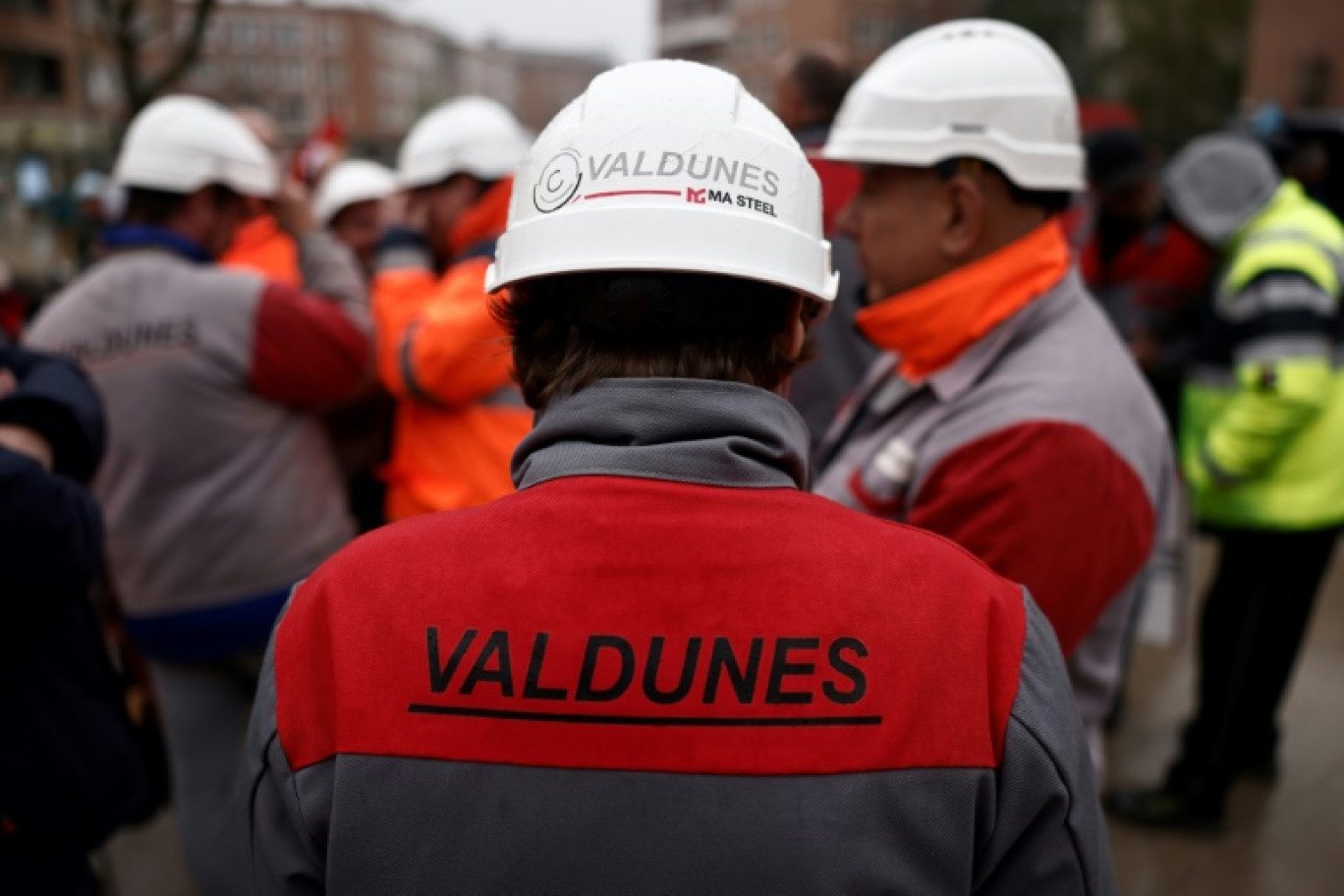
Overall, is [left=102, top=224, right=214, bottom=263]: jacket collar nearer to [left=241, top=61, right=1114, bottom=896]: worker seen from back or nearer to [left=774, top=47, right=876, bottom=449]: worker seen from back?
[left=774, top=47, right=876, bottom=449]: worker seen from back

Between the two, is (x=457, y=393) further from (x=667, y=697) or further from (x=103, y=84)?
(x=103, y=84)

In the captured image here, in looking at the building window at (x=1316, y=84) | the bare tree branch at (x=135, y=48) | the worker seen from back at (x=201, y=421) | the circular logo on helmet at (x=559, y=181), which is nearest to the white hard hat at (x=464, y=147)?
the worker seen from back at (x=201, y=421)

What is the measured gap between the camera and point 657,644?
106 centimetres

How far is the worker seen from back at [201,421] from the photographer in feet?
9.50

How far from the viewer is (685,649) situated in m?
1.06

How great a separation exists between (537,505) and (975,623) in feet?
1.55

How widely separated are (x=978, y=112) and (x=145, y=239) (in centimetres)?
224

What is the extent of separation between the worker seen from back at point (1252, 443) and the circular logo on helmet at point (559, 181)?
9.12 ft

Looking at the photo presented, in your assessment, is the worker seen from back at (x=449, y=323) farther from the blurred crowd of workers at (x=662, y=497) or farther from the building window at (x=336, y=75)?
the building window at (x=336, y=75)

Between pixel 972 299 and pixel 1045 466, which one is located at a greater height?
pixel 972 299

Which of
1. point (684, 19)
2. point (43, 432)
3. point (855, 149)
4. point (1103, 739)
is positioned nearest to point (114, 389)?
point (43, 432)

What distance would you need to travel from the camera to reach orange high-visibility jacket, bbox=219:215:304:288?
412 centimetres

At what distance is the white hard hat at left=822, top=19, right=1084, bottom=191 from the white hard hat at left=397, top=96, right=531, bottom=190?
183 centimetres

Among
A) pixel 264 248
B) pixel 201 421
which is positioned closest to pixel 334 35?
pixel 264 248
